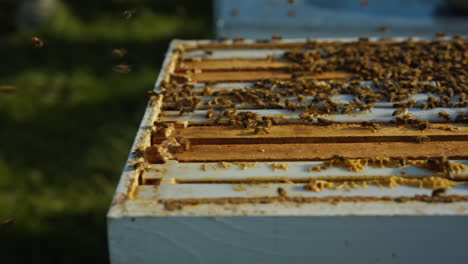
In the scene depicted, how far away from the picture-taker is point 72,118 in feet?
24.2

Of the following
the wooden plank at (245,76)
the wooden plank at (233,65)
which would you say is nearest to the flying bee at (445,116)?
the wooden plank at (245,76)

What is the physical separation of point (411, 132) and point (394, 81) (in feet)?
2.83

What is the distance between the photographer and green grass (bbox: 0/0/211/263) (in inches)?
199

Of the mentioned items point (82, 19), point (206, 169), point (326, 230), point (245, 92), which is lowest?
point (326, 230)

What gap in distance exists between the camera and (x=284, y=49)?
4512 mm

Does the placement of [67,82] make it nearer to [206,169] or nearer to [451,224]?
[206,169]

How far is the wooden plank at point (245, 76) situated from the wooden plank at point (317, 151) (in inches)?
44.0

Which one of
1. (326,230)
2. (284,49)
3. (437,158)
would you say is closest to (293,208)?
(326,230)

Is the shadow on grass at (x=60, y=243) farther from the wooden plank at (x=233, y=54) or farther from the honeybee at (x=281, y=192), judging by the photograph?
the honeybee at (x=281, y=192)

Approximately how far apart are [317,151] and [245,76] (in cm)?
136

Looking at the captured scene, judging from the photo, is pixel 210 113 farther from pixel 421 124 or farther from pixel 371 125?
pixel 421 124

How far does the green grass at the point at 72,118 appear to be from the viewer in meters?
5.06

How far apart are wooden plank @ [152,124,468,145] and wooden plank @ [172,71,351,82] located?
3.07 feet

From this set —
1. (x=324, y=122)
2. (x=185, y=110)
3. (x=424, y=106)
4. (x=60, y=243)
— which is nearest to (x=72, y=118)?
(x=60, y=243)
